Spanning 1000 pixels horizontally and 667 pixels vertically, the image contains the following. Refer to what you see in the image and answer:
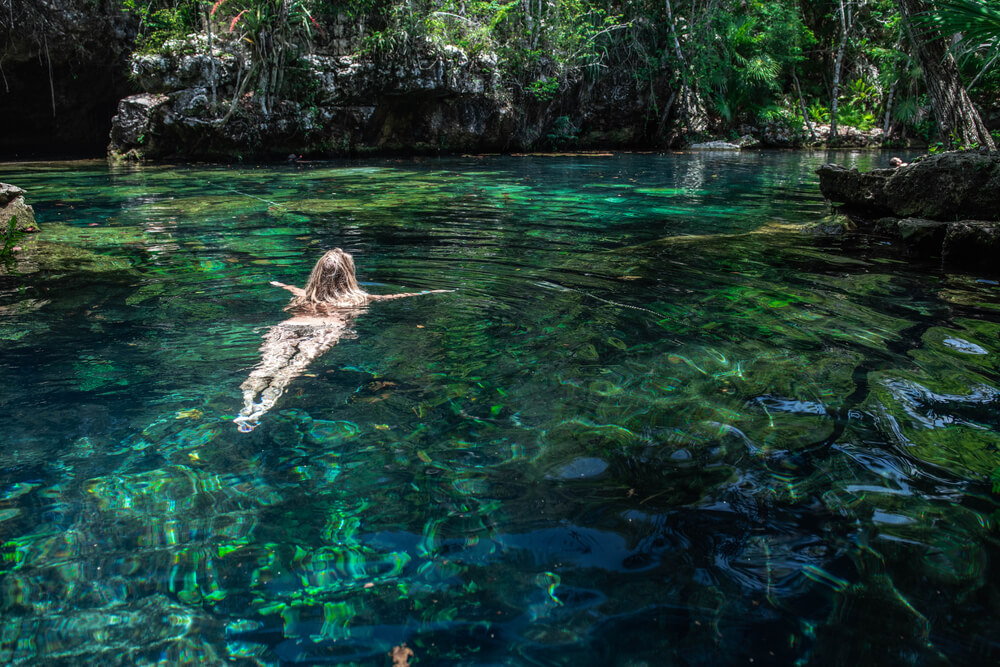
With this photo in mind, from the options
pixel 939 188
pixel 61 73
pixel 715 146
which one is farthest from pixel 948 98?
pixel 61 73

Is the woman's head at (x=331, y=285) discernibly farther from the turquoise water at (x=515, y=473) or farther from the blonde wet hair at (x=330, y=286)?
the turquoise water at (x=515, y=473)

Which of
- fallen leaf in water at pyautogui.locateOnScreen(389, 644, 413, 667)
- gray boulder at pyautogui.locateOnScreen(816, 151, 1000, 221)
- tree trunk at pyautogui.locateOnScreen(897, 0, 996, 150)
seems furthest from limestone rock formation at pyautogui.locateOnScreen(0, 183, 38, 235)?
tree trunk at pyautogui.locateOnScreen(897, 0, 996, 150)

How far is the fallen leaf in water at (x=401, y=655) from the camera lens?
6.26ft

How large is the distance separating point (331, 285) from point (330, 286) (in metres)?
0.01

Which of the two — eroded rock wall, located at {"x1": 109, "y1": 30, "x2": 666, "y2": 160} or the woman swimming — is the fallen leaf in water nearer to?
the woman swimming

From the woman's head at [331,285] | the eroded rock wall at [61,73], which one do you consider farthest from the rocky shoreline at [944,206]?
the eroded rock wall at [61,73]

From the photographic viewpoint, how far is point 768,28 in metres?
29.8

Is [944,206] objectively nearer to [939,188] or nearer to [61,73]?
[939,188]

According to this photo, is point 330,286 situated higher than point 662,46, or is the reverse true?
point 662,46

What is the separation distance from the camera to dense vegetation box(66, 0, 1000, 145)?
2138cm

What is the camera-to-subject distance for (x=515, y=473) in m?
2.92

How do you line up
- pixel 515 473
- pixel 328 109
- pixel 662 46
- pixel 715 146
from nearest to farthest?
pixel 515 473
pixel 328 109
pixel 662 46
pixel 715 146

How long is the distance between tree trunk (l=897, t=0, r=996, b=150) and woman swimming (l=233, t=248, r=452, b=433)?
7.81 meters

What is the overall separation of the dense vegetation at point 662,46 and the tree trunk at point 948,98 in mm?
13193
